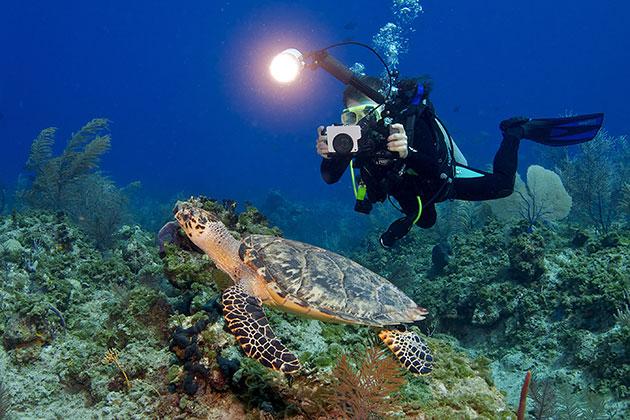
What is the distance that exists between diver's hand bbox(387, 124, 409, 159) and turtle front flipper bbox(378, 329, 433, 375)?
2.11 metres

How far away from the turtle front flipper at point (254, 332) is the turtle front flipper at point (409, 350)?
1.24 meters

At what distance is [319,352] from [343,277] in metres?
0.79

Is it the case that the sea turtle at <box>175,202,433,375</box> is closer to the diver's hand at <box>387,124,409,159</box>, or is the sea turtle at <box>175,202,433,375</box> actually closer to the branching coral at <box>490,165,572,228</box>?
the diver's hand at <box>387,124,409,159</box>

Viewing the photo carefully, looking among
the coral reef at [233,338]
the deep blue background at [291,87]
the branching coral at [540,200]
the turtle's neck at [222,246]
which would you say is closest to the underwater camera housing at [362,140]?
the turtle's neck at [222,246]

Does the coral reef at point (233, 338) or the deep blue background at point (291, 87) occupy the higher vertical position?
the deep blue background at point (291, 87)

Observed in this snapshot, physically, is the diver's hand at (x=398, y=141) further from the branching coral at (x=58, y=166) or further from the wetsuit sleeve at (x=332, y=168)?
the branching coral at (x=58, y=166)

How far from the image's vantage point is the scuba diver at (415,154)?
4.00m

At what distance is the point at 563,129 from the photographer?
5.36 meters

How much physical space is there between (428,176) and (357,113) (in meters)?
1.37

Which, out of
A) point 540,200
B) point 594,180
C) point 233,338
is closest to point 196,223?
point 233,338

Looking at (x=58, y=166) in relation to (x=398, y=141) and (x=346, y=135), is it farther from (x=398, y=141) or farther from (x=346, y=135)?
(x=398, y=141)

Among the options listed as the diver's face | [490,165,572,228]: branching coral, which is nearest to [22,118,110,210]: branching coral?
the diver's face

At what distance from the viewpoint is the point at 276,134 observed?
10956cm

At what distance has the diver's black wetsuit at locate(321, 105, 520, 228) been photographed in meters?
4.28
